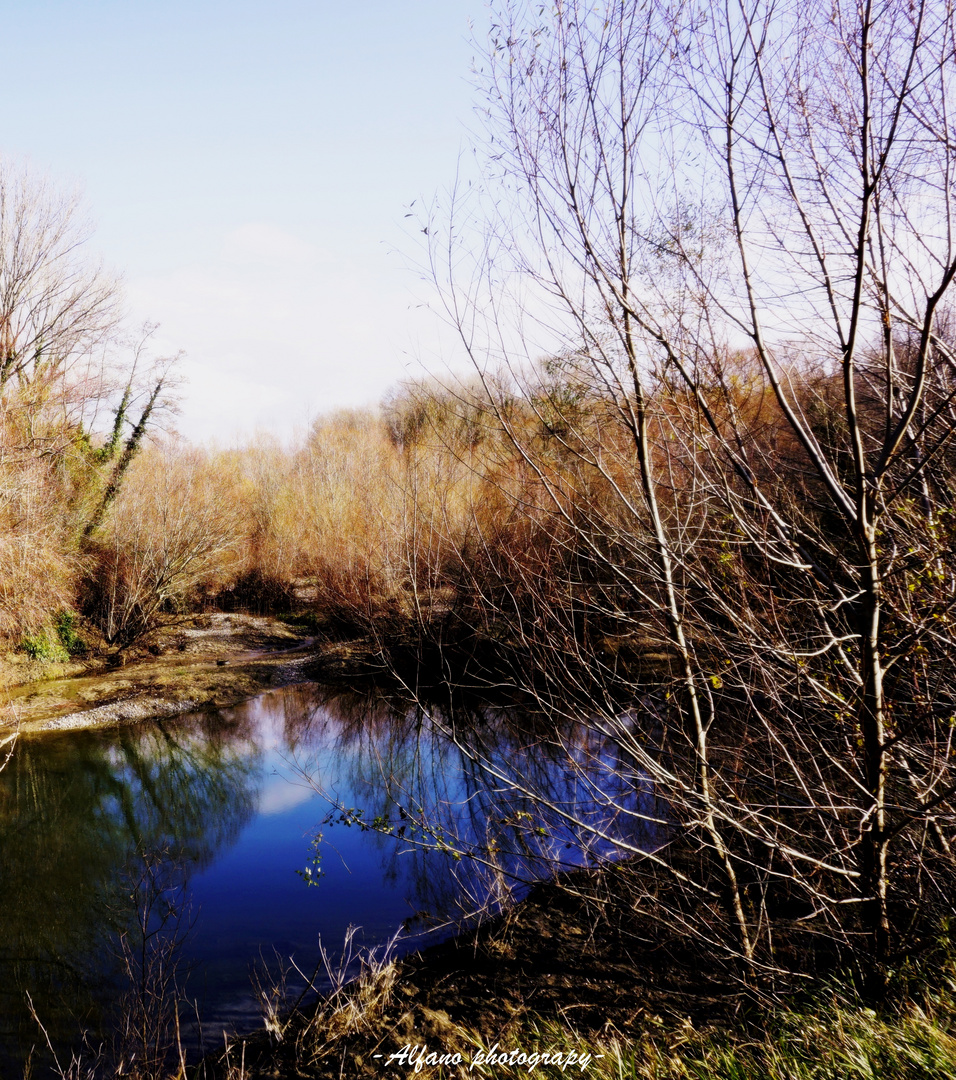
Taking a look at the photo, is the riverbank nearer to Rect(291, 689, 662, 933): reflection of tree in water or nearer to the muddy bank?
Rect(291, 689, 662, 933): reflection of tree in water

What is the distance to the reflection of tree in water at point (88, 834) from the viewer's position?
195 inches

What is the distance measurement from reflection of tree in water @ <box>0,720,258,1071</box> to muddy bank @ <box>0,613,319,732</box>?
910mm

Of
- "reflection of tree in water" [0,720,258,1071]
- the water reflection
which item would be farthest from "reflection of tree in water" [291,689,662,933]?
"reflection of tree in water" [0,720,258,1071]

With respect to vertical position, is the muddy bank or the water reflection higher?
the muddy bank

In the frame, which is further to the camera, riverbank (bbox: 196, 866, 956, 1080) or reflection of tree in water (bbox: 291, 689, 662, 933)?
reflection of tree in water (bbox: 291, 689, 662, 933)

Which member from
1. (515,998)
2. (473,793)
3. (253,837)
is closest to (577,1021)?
(515,998)

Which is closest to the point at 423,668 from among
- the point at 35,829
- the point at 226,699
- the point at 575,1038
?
the point at 226,699

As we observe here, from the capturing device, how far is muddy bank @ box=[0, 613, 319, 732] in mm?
11609

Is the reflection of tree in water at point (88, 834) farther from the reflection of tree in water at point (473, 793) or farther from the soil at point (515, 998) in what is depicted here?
the soil at point (515, 998)

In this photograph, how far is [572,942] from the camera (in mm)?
4699

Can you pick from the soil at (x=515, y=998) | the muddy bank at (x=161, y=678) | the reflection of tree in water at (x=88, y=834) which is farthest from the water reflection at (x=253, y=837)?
the muddy bank at (x=161, y=678)

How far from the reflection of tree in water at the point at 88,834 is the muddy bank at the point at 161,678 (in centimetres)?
91

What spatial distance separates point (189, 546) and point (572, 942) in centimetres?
1398

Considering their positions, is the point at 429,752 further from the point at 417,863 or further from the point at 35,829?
the point at 35,829
